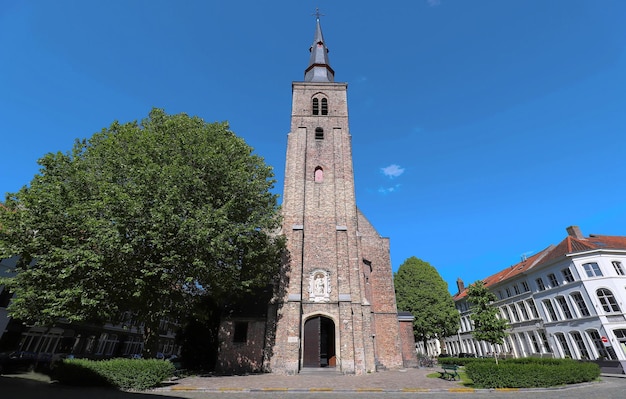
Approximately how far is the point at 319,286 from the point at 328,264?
5.14 feet

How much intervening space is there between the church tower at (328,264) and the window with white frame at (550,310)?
16.5m

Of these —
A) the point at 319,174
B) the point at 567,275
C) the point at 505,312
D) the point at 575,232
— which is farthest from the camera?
the point at 505,312

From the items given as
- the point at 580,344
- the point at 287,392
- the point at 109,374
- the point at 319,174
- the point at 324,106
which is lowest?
the point at 287,392

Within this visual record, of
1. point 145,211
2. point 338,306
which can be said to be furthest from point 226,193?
point 338,306

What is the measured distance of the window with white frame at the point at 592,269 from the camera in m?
26.1

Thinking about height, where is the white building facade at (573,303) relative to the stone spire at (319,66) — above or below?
below

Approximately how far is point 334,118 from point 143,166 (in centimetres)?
1759

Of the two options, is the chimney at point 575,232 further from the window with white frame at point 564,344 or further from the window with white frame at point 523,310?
the window with white frame at point 564,344

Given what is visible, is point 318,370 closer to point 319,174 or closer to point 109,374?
point 109,374

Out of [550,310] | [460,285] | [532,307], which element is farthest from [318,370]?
[460,285]

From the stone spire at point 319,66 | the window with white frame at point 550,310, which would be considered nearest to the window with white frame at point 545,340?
the window with white frame at point 550,310

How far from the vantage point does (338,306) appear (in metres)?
18.7

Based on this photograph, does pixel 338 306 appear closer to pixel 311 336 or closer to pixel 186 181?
pixel 311 336

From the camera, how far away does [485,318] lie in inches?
783
